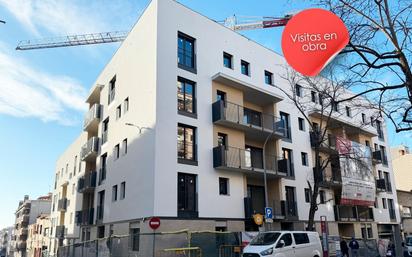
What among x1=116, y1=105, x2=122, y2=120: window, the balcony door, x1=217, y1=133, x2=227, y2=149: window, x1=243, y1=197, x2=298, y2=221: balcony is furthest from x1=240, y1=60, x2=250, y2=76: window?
x1=243, y1=197, x2=298, y2=221: balcony

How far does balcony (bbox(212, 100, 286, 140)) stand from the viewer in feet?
80.6

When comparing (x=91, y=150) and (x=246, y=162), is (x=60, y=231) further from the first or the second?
(x=246, y=162)

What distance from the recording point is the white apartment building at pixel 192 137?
72.8 feet

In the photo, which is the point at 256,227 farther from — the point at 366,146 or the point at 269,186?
the point at 366,146

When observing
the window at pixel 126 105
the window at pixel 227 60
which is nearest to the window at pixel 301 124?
the window at pixel 227 60

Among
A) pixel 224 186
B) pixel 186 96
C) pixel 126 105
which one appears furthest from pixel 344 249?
pixel 126 105

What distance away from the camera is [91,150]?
32.9m

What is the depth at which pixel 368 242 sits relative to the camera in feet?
95.0

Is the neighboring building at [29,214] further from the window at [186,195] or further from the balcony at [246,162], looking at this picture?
the window at [186,195]

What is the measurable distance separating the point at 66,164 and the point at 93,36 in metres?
29.6

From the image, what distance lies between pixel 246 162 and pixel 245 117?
3.61 metres

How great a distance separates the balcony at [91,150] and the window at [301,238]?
20.6 metres

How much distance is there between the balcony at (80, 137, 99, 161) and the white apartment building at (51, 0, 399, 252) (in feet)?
0.51

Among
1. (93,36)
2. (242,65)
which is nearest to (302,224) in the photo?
(242,65)
